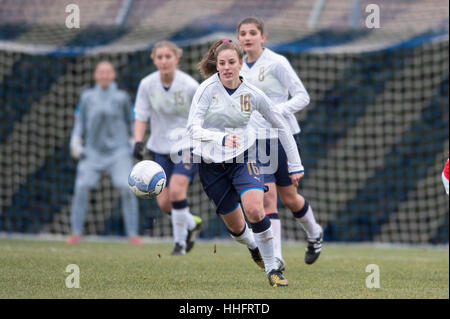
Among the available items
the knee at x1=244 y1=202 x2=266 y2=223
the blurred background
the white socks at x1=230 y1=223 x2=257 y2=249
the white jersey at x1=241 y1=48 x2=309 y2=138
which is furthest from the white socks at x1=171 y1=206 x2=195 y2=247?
the blurred background

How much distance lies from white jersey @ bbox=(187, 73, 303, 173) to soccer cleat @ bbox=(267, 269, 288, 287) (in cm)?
79

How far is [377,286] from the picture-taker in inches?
239

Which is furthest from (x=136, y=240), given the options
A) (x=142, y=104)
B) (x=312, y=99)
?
(x=312, y=99)

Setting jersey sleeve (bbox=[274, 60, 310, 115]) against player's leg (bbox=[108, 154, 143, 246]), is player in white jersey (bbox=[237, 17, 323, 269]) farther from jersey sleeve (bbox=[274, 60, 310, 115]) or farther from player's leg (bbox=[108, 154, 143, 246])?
player's leg (bbox=[108, 154, 143, 246])

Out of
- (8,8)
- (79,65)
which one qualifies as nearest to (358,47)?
(79,65)

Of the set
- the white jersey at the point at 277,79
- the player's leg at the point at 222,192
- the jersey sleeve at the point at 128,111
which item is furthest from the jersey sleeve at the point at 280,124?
the jersey sleeve at the point at 128,111

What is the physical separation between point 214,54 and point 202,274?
5.85ft

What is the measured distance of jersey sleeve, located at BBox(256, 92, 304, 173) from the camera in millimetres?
6133

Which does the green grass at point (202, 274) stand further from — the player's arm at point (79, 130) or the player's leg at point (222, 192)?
the player's arm at point (79, 130)

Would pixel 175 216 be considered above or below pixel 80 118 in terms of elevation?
below

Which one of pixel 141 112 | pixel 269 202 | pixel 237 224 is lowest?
pixel 237 224

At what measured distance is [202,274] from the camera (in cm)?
673

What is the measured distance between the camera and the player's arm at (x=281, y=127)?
6137 millimetres

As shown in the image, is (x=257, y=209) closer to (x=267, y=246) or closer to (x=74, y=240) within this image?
(x=267, y=246)
